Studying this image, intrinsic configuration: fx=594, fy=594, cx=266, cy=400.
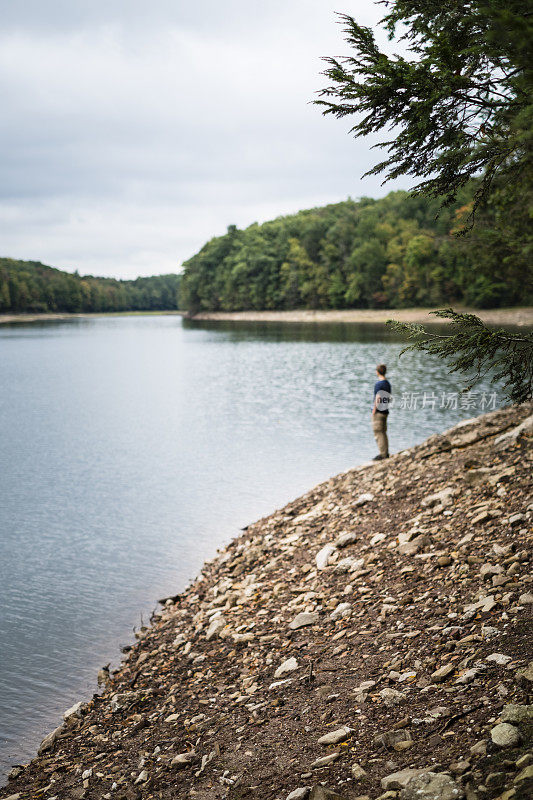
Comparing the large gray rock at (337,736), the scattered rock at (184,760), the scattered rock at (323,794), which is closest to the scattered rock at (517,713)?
the scattered rock at (323,794)

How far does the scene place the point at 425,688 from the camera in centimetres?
525

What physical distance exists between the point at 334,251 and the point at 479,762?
134122 millimetres

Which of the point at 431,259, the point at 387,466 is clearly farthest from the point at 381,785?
the point at 431,259

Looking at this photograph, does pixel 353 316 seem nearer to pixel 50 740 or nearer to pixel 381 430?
pixel 381 430

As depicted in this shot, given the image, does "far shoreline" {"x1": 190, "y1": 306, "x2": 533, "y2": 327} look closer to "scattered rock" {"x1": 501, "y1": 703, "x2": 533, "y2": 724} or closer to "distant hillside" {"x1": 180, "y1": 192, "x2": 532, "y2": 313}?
"distant hillside" {"x1": 180, "y1": 192, "x2": 532, "y2": 313}

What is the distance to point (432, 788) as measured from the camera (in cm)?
383

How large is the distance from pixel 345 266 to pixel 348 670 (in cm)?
12632

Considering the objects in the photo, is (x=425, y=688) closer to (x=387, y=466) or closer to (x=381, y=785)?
(x=381, y=785)

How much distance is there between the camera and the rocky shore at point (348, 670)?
14.6ft

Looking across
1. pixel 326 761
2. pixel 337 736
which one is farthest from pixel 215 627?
pixel 326 761

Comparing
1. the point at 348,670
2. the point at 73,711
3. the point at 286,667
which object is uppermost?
the point at 348,670

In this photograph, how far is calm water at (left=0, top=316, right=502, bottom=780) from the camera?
9.58 meters

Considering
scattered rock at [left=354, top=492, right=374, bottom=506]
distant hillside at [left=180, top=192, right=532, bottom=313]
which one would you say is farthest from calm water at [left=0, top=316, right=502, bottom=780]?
distant hillside at [left=180, top=192, right=532, bottom=313]

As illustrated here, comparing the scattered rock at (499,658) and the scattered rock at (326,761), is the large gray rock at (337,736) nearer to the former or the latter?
the scattered rock at (326,761)
